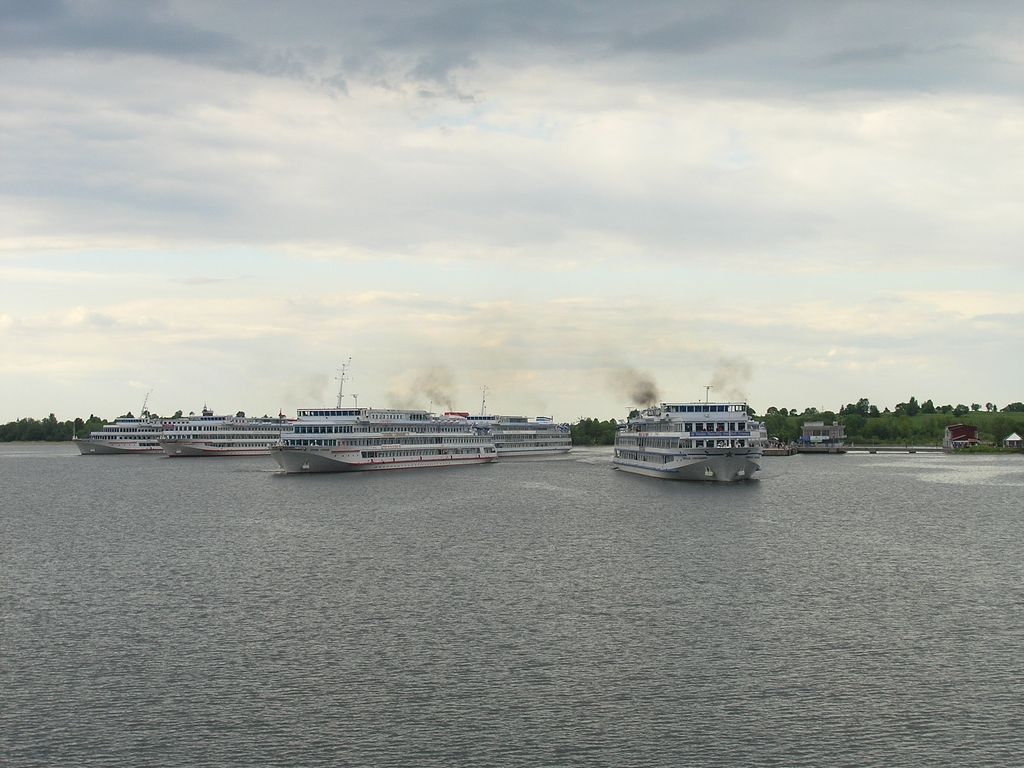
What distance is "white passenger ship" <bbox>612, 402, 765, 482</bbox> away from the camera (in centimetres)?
14338

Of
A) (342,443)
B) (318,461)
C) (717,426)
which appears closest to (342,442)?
(342,443)

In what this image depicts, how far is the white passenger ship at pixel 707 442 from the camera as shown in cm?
14338

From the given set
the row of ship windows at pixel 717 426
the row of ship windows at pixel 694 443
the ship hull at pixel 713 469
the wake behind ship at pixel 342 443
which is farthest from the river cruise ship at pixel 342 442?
the row of ship windows at pixel 717 426

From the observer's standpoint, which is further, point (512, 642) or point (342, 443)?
point (342, 443)

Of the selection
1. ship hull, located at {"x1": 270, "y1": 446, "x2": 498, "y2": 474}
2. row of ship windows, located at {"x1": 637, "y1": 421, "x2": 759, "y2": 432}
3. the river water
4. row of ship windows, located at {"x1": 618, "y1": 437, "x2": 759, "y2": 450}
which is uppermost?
row of ship windows, located at {"x1": 637, "y1": 421, "x2": 759, "y2": 432}

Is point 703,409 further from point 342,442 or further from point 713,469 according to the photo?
point 342,442

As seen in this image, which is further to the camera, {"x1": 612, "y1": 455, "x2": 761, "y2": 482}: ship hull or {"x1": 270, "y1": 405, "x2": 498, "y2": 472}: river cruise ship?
{"x1": 270, "y1": 405, "x2": 498, "y2": 472}: river cruise ship

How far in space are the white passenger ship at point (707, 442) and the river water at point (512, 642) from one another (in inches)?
1580

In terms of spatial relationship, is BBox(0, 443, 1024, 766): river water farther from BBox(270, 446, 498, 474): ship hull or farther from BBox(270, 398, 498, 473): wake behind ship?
BBox(270, 398, 498, 473): wake behind ship

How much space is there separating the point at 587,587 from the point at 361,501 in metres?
62.2

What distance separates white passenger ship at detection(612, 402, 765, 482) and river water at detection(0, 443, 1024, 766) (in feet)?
132

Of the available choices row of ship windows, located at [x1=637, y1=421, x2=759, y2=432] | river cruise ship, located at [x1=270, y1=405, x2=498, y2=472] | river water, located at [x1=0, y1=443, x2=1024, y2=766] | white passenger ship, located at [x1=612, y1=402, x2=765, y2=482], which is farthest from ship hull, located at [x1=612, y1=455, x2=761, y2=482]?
river cruise ship, located at [x1=270, y1=405, x2=498, y2=472]

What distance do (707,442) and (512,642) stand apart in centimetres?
Answer: 9758

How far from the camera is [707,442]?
144875 mm
